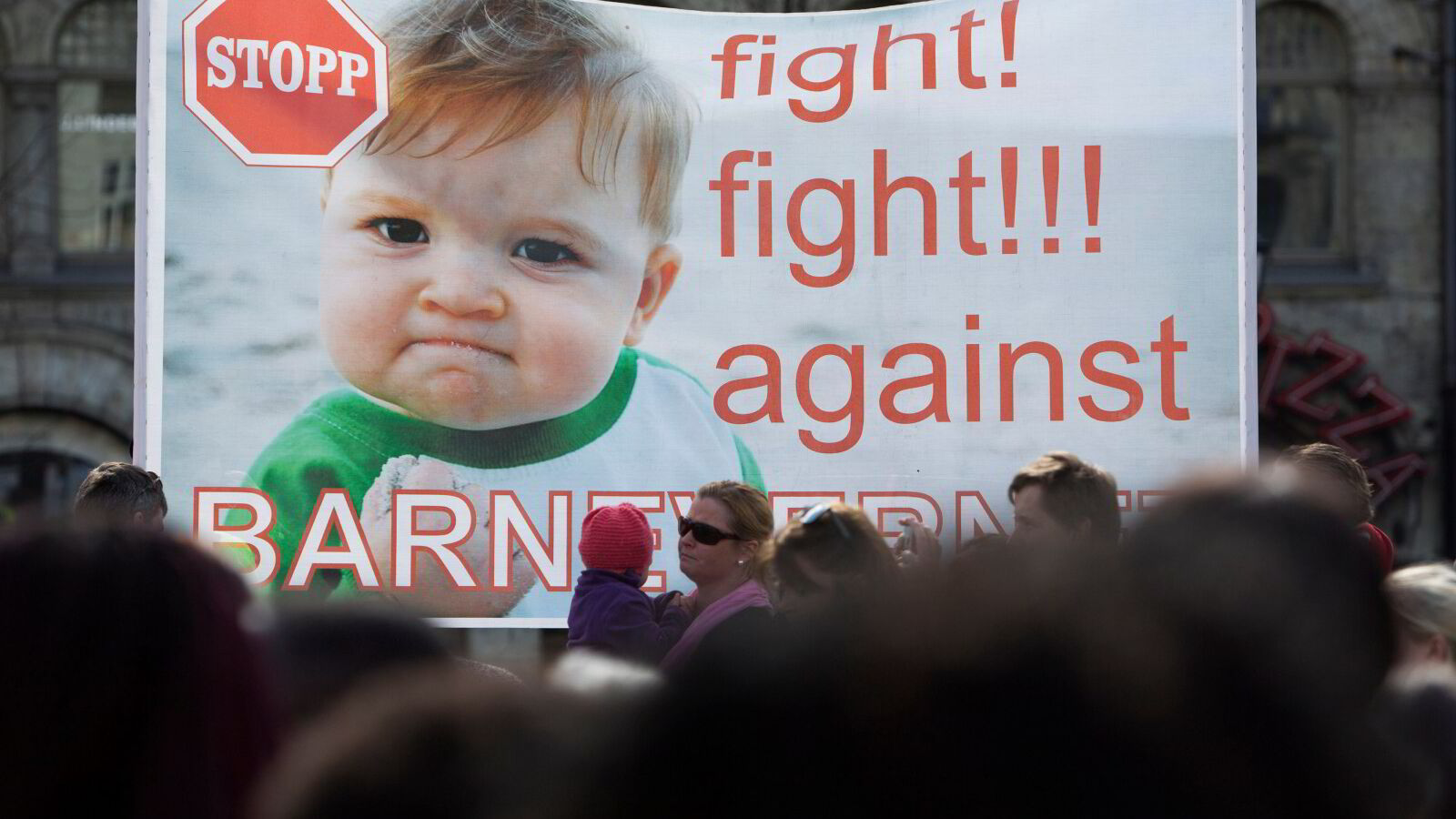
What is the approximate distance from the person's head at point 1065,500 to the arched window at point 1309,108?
10564mm

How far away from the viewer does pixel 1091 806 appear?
104 cm

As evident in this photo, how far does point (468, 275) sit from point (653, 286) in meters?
0.53

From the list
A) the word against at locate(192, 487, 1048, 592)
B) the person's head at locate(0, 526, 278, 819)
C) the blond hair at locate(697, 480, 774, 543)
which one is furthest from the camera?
the word against at locate(192, 487, 1048, 592)

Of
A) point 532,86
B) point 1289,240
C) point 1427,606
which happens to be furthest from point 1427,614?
point 1289,240

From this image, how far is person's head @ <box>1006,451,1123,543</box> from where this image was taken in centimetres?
320

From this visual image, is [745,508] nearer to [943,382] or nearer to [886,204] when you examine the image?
[943,382]

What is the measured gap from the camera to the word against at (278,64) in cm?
463

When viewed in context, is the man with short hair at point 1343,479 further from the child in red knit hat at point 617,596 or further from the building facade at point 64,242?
the building facade at point 64,242

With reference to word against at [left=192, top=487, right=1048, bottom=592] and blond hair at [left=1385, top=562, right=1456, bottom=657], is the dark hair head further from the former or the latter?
word against at [left=192, top=487, right=1048, bottom=592]

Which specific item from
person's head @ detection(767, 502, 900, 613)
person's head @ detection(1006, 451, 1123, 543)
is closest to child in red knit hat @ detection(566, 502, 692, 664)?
person's head @ detection(767, 502, 900, 613)

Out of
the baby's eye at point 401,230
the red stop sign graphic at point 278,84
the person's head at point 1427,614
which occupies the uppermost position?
the red stop sign graphic at point 278,84

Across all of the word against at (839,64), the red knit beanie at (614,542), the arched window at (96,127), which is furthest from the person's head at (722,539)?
the arched window at (96,127)

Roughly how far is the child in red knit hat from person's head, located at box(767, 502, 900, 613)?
28.2 inches

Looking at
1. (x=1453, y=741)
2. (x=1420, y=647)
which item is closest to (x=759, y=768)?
(x=1453, y=741)
